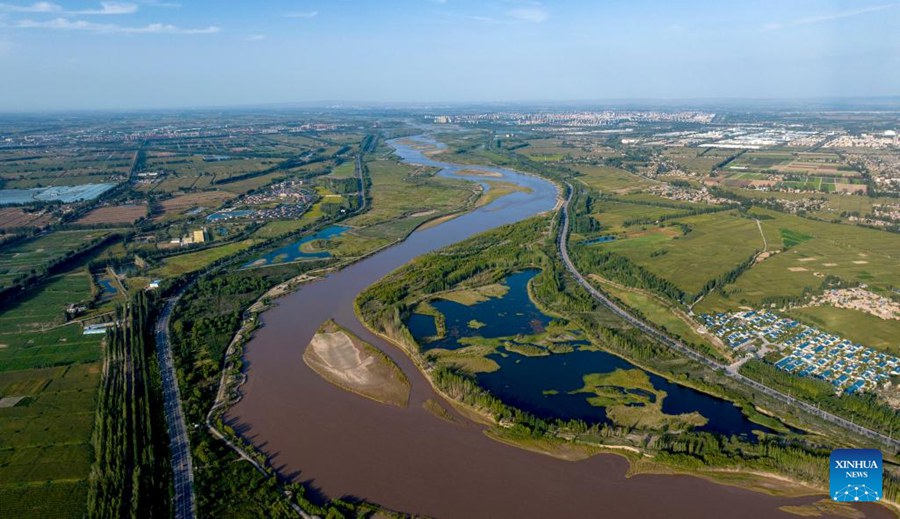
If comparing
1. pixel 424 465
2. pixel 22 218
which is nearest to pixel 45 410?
pixel 424 465

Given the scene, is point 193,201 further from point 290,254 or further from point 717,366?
point 717,366

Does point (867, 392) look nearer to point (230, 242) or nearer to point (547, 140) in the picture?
point (230, 242)

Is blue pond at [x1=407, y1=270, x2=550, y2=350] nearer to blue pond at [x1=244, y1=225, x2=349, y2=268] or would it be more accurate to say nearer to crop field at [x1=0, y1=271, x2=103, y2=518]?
blue pond at [x1=244, y1=225, x2=349, y2=268]

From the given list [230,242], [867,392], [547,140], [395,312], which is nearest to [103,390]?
[395,312]

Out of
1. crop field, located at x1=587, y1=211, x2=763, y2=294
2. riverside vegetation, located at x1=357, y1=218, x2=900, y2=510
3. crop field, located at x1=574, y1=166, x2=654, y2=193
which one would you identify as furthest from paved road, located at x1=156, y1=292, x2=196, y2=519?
crop field, located at x1=574, y1=166, x2=654, y2=193

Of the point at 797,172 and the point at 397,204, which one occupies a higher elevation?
the point at 797,172

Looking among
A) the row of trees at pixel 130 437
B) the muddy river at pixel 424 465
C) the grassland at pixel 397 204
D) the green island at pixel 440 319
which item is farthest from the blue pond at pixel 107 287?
the grassland at pixel 397 204

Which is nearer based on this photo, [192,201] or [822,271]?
[822,271]

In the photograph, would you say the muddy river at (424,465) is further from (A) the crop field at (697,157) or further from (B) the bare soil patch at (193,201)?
(A) the crop field at (697,157)
